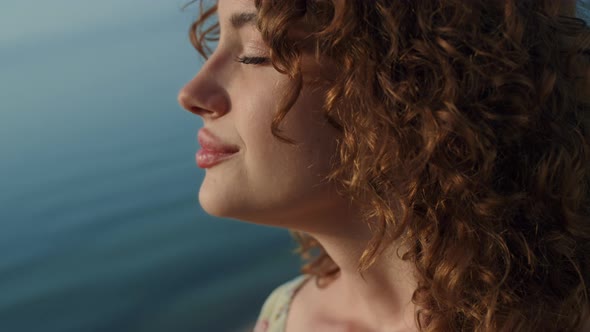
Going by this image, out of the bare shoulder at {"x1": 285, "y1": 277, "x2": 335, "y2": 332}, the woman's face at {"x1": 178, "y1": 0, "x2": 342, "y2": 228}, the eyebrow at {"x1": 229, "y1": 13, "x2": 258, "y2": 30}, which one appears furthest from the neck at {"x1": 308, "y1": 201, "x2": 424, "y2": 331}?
the eyebrow at {"x1": 229, "y1": 13, "x2": 258, "y2": 30}

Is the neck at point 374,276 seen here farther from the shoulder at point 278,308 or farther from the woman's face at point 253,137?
the shoulder at point 278,308

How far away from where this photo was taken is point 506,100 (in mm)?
1228

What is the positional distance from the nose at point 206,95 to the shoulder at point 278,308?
0.81m

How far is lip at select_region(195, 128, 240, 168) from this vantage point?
1425 millimetres

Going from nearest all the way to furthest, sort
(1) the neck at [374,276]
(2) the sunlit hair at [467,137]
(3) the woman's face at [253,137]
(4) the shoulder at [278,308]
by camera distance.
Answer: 1. (2) the sunlit hair at [467,137]
2. (3) the woman's face at [253,137]
3. (1) the neck at [374,276]
4. (4) the shoulder at [278,308]

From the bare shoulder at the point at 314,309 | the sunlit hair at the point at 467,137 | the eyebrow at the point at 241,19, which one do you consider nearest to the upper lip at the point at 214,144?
the sunlit hair at the point at 467,137

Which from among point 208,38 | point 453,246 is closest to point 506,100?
point 453,246

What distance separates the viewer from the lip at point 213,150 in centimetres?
142

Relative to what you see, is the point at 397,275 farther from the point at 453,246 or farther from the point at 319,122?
the point at 319,122

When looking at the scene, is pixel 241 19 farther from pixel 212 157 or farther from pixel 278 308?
pixel 278 308

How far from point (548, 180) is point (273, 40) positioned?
→ 2.14 feet

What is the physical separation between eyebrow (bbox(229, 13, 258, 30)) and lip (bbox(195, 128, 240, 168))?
268 millimetres

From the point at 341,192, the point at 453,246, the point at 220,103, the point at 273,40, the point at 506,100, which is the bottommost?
the point at 453,246

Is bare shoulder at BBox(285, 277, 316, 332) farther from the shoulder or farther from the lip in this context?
the lip
